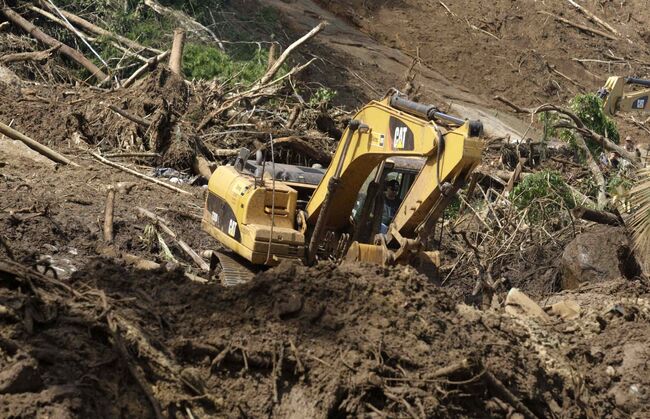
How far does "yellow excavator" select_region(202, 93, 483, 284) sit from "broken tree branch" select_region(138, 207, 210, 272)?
3.97 feet

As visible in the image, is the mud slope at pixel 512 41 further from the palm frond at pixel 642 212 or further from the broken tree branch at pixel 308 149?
the palm frond at pixel 642 212

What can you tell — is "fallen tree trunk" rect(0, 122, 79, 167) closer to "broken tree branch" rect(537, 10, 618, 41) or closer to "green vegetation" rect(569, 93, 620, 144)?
"green vegetation" rect(569, 93, 620, 144)

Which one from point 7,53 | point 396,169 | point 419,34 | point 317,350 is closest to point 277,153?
point 396,169

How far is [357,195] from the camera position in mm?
10086

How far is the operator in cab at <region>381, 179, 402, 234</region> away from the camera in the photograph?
410 inches

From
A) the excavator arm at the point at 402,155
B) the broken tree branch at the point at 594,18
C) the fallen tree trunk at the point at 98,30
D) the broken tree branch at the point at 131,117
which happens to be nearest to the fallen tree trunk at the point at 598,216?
the excavator arm at the point at 402,155

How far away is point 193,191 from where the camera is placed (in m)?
14.9

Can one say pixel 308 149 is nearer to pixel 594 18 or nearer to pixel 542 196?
pixel 542 196

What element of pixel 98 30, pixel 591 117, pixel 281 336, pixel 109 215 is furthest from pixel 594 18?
pixel 281 336

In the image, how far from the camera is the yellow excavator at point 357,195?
8.89 metres

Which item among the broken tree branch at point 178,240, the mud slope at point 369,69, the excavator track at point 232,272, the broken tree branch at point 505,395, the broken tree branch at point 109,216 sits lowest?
the mud slope at point 369,69

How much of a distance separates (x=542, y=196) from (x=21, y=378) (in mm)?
9790

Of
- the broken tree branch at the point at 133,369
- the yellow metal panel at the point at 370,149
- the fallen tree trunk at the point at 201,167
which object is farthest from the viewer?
the fallen tree trunk at the point at 201,167

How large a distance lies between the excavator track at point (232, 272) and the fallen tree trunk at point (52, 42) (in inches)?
336
